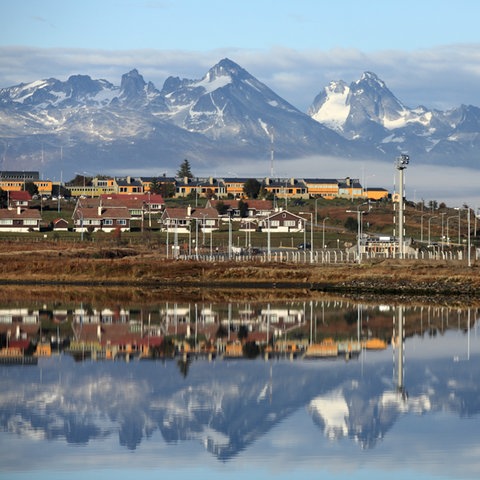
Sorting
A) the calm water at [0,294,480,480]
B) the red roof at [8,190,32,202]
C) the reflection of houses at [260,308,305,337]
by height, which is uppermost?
the red roof at [8,190,32,202]

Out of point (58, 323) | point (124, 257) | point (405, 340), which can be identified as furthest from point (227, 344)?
point (124, 257)

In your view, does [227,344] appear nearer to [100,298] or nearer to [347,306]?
[347,306]

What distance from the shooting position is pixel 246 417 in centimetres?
3462

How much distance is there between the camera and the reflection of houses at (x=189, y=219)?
145750mm

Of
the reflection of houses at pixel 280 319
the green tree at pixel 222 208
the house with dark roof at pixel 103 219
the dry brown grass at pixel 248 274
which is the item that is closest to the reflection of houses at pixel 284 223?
the house with dark roof at pixel 103 219

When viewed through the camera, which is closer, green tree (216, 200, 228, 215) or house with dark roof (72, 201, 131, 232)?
house with dark roof (72, 201, 131, 232)

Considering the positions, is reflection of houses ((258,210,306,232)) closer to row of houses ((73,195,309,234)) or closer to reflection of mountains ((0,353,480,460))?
row of houses ((73,195,309,234))

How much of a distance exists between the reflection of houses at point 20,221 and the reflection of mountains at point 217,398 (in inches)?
3832

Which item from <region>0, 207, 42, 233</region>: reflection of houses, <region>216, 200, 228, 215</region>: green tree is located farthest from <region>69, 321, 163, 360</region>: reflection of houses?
<region>216, 200, 228, 215</region>: green tree

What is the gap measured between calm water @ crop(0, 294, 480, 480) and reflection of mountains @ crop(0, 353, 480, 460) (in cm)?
5

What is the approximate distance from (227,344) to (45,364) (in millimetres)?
8560

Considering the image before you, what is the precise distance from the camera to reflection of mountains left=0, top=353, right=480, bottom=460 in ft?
108

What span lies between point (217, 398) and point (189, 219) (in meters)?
110

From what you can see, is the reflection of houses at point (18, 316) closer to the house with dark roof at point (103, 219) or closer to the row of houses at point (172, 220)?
the row of houses at point (172, 220)
